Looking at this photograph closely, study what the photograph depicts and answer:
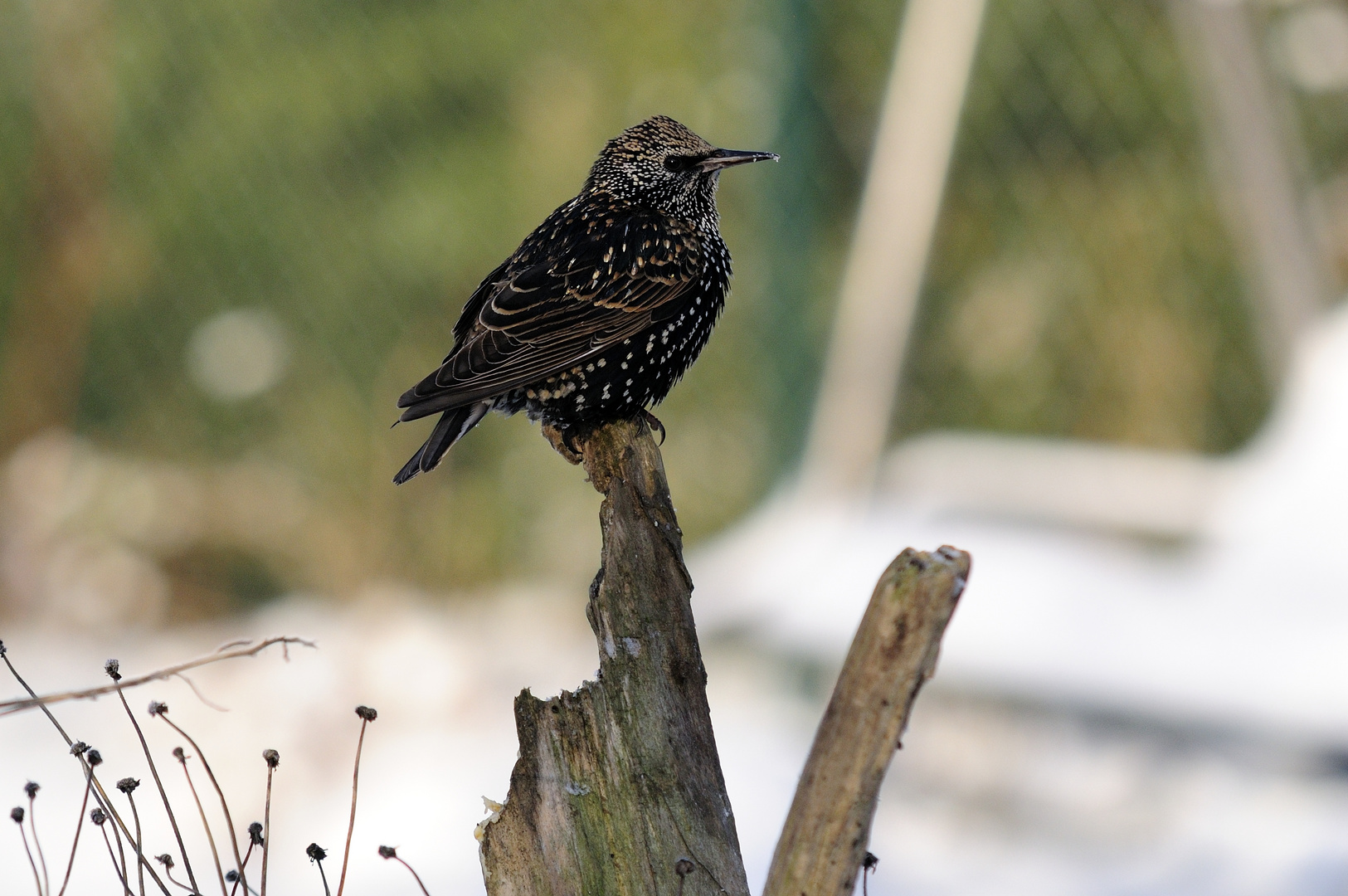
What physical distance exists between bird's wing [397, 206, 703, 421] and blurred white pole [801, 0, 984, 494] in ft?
6.80

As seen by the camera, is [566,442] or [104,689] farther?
[566,442]

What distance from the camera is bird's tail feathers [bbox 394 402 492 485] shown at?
7.86 ft

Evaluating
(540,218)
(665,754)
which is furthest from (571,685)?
(665,754)

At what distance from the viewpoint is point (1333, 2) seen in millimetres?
5160

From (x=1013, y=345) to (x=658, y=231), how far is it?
2988mm

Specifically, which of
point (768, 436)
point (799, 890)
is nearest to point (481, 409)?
point (799, 890)

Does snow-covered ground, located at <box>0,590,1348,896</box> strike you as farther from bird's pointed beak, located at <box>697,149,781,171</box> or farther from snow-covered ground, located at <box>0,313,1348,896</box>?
bird's pointed beak, located at <box>697,149,781,171</box>

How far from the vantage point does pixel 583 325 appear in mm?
2551

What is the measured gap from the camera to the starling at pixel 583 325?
2.44m

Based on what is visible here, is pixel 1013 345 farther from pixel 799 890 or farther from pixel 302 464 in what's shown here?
pixel 799 890

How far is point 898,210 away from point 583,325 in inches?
94.6

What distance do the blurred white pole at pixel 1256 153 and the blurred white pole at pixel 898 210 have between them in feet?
2.47

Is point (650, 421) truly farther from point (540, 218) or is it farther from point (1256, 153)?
point (540, 218)

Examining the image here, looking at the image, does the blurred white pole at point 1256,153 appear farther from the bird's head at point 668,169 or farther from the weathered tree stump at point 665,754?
the weathered tree stump at point 665,754
